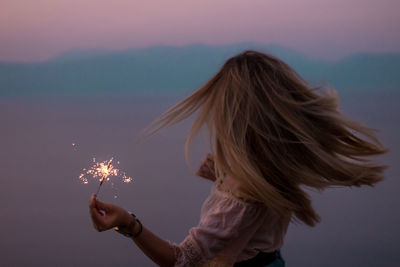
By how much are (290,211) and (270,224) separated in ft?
0.16

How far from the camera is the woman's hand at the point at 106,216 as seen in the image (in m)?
0.85

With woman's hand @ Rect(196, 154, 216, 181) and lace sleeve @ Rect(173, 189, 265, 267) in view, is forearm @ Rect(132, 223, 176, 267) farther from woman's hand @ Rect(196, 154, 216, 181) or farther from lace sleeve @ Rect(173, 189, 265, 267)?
woman's hand @ Rect(196, 154, 216, 181)

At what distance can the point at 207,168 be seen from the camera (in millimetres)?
1161

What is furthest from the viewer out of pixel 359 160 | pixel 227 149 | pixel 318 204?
pixel 318 204

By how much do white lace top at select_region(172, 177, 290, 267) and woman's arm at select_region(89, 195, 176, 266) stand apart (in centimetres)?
2

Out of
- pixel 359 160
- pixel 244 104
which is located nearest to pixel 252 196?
pixel 244 104

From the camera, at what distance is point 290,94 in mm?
994

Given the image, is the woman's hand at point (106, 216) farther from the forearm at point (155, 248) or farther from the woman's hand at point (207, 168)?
the woman's hand at point (207, 168)

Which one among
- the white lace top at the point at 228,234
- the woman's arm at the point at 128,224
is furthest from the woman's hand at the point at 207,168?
the woman's arm at the point at 128,224

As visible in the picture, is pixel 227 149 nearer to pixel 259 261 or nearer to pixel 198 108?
pixel 198 108

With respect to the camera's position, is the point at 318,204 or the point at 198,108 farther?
the point at 318,204

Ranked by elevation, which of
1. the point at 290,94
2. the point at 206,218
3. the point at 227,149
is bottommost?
the point at 206,218

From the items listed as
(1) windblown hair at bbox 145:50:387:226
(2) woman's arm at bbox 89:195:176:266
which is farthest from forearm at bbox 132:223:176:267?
(1) windblown hair at bbox 145:50:387:226

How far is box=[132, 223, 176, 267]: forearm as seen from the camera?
0.90 metres
